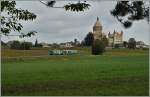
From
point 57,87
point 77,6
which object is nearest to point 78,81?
point 57,87

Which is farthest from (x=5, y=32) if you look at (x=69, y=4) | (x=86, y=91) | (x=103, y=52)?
(x=103, y=52)

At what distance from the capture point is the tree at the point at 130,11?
1345cm

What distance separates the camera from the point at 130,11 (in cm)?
1366

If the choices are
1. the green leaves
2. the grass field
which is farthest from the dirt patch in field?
the green leaves

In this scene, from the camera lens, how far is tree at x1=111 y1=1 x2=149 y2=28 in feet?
44.1

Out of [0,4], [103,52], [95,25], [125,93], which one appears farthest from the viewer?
[103,52]

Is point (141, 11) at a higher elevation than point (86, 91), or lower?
higher

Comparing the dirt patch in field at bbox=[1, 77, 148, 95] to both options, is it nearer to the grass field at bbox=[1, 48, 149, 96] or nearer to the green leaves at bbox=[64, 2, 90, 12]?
the grass field at bbox=[1, 48, 149, 96]

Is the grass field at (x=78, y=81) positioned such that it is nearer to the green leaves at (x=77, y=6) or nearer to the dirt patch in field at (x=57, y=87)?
the dirt patch in field at (x=57, y=87)

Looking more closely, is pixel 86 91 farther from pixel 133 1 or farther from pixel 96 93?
pixel 133 1

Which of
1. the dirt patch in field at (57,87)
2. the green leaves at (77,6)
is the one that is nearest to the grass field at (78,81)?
the dirt patch in field at (57,87)

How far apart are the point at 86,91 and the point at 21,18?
2.95 m

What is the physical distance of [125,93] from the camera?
12.8m

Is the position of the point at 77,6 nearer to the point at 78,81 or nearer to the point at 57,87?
the point at 57,87
